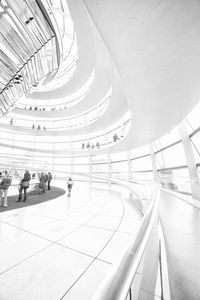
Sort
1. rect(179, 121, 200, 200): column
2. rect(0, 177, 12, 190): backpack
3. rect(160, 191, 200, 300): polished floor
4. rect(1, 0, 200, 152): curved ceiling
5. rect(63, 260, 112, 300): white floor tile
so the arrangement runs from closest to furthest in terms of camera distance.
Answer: rect(160, 191, 200, 300): polished floor, rect(63, 260, 112, 300): white floor tile, rect(1, 0, 200, 152): curved ceiling, rect(0, 177, 12, 190): backpack, rect(179, 121, 200, 200): column

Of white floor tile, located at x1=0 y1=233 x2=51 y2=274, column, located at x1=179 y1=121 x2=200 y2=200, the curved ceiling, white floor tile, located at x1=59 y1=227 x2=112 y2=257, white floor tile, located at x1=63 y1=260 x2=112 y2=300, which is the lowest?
white floor tile, located at x1=63 y1=260 x2=112 y2=300

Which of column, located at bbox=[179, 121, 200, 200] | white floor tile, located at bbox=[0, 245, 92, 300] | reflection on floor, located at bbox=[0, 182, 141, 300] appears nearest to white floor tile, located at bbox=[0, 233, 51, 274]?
reflection on floor, located at bbox=[0, 182, 141, 300]

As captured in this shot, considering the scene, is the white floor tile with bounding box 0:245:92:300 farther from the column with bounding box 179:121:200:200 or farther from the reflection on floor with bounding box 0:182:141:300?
the column with bounding box 179:121:200:200

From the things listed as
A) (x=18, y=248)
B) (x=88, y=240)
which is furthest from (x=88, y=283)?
(x=18, y=248)

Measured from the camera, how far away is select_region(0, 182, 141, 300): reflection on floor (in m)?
1.43

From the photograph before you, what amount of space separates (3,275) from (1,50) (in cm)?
511

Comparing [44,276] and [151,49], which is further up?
[151,49]

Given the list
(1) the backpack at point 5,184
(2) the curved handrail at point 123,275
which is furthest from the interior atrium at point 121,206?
(1) the backpack at point 5,184

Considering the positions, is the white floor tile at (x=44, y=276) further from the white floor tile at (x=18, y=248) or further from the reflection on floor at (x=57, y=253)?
the white floor tile at (x=18, y=248)

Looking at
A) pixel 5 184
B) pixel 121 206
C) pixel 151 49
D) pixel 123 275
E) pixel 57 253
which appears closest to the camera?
pixel 123 275

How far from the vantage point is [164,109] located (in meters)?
6.34

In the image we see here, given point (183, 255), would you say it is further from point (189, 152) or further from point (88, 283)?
point (189, 152)

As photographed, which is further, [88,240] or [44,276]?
[88,240]

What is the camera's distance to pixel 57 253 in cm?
205
